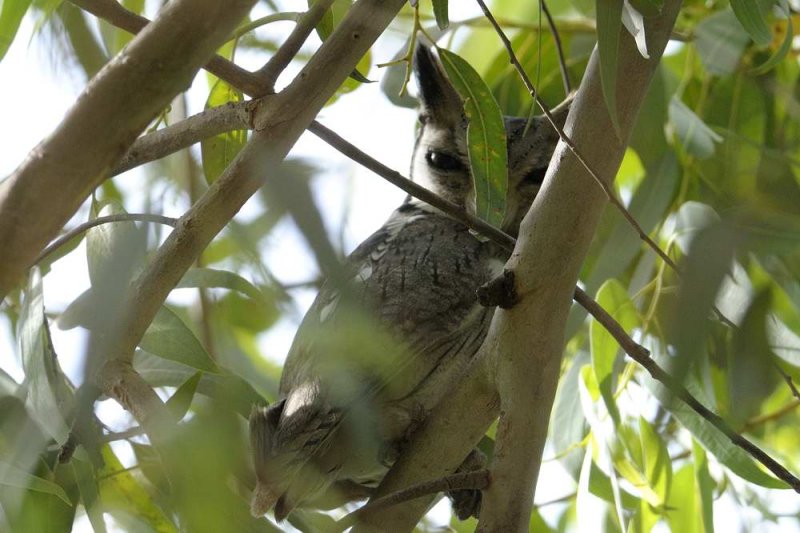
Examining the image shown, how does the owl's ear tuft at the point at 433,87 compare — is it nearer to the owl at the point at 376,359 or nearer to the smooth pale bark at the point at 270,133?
the owl at the point at 376,359

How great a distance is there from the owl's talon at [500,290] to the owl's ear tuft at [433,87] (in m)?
1.00

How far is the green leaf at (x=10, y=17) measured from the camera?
1.10 meters

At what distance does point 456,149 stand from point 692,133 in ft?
1.58

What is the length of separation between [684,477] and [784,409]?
7.8 inches

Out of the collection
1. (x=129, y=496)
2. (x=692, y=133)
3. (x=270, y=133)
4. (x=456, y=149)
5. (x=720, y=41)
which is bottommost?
(x=129, y=496)

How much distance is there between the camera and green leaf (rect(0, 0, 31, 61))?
3.61 ft

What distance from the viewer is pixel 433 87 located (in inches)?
78.3

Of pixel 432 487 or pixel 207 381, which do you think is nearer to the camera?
pixel 432 487

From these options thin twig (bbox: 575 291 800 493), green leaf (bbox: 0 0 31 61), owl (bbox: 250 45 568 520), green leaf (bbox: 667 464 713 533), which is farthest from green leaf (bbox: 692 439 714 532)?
green leaf (bbox: 0 0 31 61)

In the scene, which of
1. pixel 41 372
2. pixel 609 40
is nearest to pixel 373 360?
pixel 41 372

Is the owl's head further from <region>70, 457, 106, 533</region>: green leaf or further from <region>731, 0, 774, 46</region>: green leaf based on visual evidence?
<region>70, 457, 106, 533</region>: green leaf

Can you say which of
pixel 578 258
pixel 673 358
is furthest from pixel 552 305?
pixel 673 358

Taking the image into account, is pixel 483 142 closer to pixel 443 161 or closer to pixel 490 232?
pixel 490 232

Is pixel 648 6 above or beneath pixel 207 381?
above
